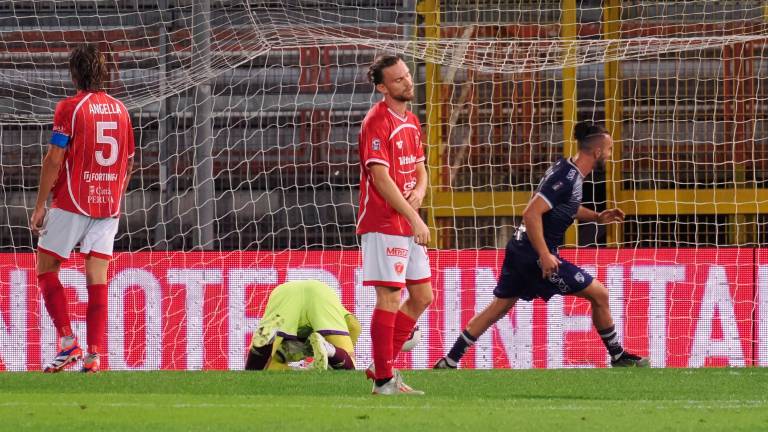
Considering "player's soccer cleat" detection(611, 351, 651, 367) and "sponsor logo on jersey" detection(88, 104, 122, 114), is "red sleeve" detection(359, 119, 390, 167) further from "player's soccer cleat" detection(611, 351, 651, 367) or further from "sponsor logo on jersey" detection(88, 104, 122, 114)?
"player's soccer cleat" detection(611, 351, 651, 367)

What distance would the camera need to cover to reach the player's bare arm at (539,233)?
8758mm

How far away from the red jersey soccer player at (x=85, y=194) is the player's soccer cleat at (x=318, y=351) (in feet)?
4.31

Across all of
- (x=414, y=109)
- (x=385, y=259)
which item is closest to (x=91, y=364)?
(x=385, y=259)

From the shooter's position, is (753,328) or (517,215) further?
(517,215)

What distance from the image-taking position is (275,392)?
7.18m

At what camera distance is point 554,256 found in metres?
8.89

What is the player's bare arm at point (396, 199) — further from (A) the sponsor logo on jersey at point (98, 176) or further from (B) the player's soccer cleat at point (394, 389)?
(A) the sponsor logo on jersey at point (98, 176)

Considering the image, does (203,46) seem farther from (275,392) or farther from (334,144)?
(275,392)

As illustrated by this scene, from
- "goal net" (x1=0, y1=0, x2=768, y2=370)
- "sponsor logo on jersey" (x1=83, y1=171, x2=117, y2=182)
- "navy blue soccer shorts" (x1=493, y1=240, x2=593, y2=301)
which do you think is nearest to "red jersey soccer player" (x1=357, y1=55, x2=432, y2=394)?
"sponsor logo on jersey" (x1=83, y1=171, x2=117, y2=182)

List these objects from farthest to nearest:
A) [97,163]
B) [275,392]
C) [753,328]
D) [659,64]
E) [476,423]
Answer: [659,64], [753,328], [97,163], [275,392], [476,423]

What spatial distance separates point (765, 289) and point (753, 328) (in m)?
0.28

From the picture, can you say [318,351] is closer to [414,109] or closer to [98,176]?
[98,176]

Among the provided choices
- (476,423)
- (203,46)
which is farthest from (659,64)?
(476,423)

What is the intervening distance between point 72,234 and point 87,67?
878 mm
